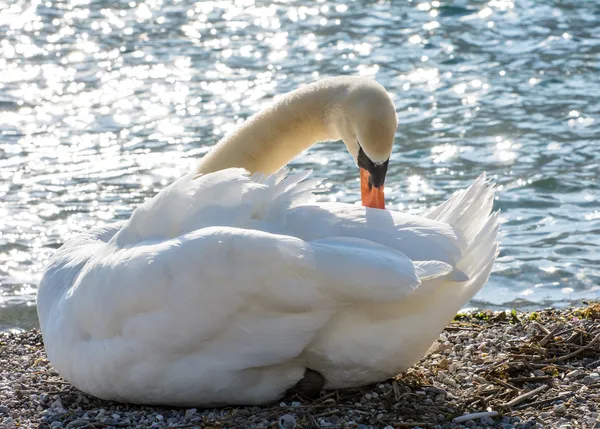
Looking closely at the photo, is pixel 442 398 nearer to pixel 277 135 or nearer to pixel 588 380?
pixel 588 380

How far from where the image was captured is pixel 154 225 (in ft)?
15.8

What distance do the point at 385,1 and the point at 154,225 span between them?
13.4m

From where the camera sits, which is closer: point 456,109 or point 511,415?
point 511,415

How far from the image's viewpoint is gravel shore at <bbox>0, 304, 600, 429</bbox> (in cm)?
457

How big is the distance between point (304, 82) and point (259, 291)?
934 centimetres

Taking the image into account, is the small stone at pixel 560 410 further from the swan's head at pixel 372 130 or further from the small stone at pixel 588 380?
the swan's head at pixel 372 130

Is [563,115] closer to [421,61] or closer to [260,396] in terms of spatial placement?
[421,61]

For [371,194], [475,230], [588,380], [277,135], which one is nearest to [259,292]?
[475,230]

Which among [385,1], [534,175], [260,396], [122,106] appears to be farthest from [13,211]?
[385,1]

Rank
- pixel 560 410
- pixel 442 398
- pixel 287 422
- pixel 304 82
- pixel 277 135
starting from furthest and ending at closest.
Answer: pixel 304 82 < pixel 277 135 < pixel 442 398 < pixel 560 410 < pixel 287 422

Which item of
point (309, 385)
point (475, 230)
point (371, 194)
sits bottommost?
point (309, 385)

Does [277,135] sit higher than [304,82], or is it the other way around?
[277,135]

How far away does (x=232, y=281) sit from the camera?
4.34m

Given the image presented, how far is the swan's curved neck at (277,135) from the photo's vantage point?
600cm
